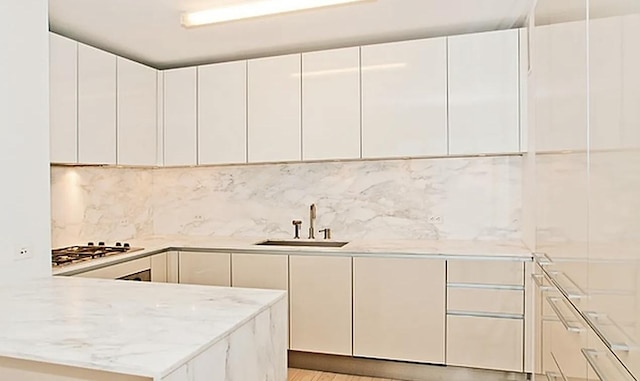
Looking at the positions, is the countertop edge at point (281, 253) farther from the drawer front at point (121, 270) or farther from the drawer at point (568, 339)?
the drawer at point (568, 339)

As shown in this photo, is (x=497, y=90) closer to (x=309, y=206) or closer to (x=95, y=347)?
(x=309, y=206)

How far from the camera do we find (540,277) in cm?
231

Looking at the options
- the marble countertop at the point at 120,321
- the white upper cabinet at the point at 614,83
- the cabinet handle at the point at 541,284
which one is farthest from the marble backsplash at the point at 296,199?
the white upper cabinet at the point at 614,83

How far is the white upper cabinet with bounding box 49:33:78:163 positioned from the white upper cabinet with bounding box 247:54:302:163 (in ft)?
3.97

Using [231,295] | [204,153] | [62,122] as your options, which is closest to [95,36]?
[62,122]

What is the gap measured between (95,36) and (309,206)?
2016 mm

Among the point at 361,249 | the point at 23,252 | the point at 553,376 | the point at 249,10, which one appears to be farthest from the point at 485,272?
the point at 23,252

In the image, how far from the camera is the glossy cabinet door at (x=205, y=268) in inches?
134

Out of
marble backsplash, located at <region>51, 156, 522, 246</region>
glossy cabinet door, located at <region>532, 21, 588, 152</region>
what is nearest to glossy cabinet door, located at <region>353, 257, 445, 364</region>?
marble backsplash, located at <region>51, 156, 522, 246</region>

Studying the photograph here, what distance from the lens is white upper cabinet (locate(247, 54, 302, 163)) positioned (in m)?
3.49

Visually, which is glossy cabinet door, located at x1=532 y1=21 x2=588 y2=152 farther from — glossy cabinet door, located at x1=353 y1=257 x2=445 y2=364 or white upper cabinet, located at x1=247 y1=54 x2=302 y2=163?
white upper cabinet, located at x1=247 y1=54 x2=302 y2=163

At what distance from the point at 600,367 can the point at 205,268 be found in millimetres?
2704

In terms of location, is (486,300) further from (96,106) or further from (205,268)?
(96,106)

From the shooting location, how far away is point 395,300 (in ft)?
10.0
